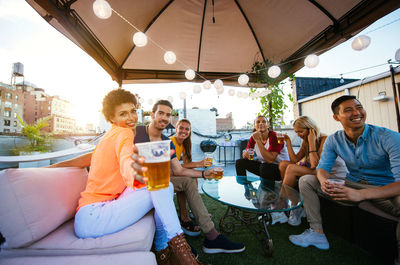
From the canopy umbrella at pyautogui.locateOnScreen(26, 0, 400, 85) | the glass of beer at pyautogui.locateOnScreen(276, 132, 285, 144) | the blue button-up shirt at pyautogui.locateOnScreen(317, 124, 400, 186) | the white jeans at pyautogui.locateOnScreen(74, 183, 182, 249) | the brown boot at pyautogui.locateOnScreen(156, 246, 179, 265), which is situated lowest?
the brown boot at pyautogui.locateOnScreen(156, 246, 179, 265)

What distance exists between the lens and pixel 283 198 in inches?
65.0

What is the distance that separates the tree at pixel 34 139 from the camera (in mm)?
3916

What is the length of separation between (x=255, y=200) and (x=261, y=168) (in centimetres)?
111

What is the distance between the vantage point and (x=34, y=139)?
4027 mm

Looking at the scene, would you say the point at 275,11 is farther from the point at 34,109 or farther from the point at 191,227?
the point at 34,109

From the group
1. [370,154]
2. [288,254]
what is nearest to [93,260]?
[288,254]

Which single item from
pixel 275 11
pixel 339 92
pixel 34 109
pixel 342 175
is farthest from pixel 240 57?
pixel 34 109

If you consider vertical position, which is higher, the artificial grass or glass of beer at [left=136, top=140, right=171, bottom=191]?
glass of beer at [left=136, top=140, right=171, bottom=191]

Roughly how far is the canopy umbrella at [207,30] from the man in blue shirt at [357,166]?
171cm

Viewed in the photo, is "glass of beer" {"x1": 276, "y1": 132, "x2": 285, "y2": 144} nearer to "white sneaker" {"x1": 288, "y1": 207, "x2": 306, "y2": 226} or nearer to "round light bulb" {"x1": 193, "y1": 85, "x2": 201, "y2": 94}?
"white sneaker" {"x1": 288, "y1": 207, "x2": 306, "y2": 226}

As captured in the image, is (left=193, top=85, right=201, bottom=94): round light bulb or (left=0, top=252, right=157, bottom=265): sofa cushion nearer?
(left=0, top=252, right=157, bottom=265): sofa cushion

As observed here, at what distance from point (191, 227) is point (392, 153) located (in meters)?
1.95

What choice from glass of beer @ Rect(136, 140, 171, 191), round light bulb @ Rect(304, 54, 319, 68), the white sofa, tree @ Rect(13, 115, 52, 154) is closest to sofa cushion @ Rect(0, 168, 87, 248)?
the white sofa

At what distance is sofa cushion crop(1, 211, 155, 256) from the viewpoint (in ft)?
2.83
